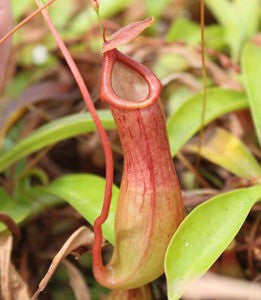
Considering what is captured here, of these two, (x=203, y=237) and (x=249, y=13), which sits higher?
(x=203, y=237)

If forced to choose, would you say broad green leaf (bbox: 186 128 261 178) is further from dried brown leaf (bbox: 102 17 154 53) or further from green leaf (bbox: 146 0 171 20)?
green leaf (bbox: 146 0 171 20)

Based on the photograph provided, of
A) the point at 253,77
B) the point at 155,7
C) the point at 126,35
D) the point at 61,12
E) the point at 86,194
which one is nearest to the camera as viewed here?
the point at 126,35

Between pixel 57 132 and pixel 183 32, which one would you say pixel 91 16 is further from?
pixel 57 132

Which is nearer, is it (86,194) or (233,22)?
(86,194)

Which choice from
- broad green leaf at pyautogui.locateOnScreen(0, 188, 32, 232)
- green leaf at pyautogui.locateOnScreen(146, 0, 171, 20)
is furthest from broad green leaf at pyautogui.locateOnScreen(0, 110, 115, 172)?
green leaf at pyautogui.locateOnScreen(146, 0, 171, 20)

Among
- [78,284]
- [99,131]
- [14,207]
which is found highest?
[99,131]

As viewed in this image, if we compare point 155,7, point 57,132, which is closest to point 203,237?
point 57,132

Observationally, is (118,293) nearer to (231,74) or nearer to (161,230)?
(161,230)
